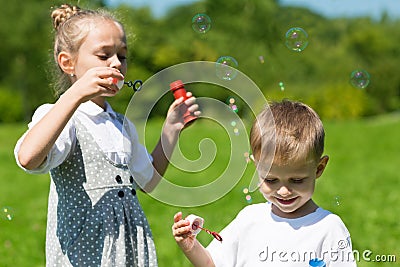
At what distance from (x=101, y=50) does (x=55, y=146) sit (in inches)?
16.2

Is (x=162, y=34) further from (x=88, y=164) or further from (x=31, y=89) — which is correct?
(x=88, y=164)

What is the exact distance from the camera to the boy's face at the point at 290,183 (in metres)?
2.15

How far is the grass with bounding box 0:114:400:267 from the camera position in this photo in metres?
4.33

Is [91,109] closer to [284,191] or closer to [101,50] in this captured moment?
[101,50]

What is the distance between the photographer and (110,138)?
2.51m

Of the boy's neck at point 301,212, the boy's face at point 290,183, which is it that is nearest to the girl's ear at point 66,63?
the boy's face at point 290,183

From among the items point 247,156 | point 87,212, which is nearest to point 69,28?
point 87,212

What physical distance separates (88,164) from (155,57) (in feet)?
64.5

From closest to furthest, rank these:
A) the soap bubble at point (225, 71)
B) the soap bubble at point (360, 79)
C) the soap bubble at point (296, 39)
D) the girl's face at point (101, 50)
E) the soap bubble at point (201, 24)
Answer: the girl's face at point (101, 50) < the soap bubble at point (225, 71) < the soap bubble at point (201, 24) < the soap bubble at point (296, 39) < the soap bubble at point (360, 79)

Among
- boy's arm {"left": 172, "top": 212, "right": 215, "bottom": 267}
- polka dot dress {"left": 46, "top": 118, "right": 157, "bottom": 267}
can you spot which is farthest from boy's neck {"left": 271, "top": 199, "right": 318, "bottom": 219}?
polka dot dress {"left": 46, "top": 118, "right": 157, "bottom": 267}

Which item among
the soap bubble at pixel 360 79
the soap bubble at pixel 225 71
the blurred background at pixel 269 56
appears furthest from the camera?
the blurred background at pixel 269 56

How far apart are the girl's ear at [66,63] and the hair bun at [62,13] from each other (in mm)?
152

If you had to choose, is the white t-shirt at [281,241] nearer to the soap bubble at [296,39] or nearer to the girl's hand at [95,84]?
the girl's hand at [95,84]

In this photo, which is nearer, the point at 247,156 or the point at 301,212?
the point at 301,212
